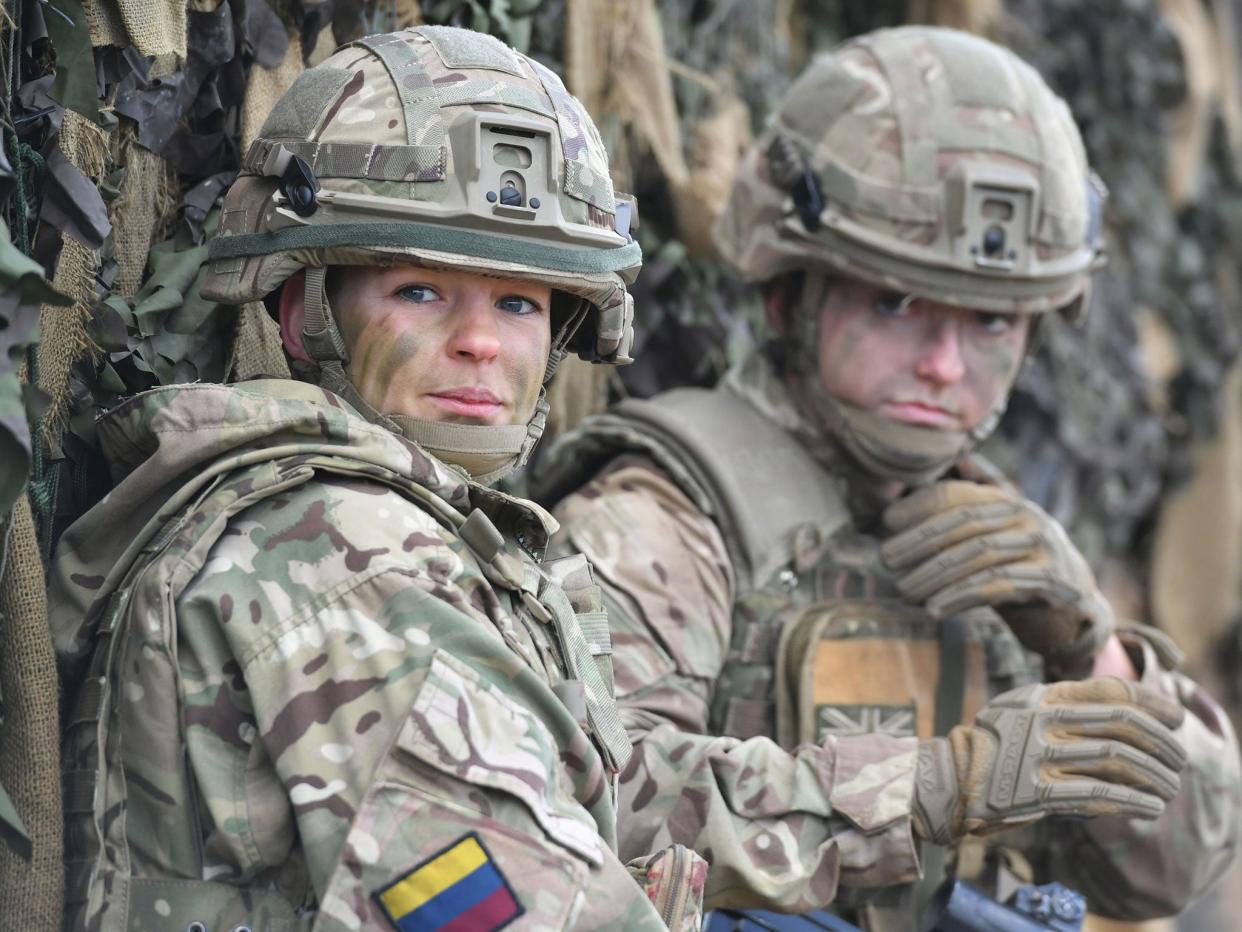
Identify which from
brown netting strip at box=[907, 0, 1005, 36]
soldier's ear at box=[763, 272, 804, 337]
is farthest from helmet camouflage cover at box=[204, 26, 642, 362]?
brown netting strip at box=[907, 0, 1005, 36]

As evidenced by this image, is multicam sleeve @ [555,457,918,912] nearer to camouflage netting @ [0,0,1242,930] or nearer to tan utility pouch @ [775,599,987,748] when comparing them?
tan utility pouch @ [775,599,987,748]

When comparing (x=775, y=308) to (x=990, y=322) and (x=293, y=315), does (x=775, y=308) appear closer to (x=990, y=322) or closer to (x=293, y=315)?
(x=990, y=322)

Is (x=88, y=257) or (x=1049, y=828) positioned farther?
Result: (x=1049, y=828)

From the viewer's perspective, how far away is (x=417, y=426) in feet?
9.19

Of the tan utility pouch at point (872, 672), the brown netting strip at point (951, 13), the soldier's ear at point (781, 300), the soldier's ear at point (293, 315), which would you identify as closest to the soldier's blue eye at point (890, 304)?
the soldier's ear at point (781, 300)

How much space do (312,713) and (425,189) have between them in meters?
0.79

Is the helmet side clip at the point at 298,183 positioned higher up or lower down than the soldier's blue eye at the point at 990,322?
higher up

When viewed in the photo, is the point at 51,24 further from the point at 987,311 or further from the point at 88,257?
the point at 987,311

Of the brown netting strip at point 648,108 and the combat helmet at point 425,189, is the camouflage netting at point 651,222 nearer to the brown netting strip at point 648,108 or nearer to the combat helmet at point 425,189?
the brown netting strip at point 648,108

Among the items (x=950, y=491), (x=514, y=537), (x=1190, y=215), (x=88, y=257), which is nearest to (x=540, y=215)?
(x=514, y=537)

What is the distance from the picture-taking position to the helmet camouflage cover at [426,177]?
9.03ft

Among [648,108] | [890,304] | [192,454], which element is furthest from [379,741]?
[648,108]

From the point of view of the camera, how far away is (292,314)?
2936 mm

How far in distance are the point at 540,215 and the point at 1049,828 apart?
194cm
